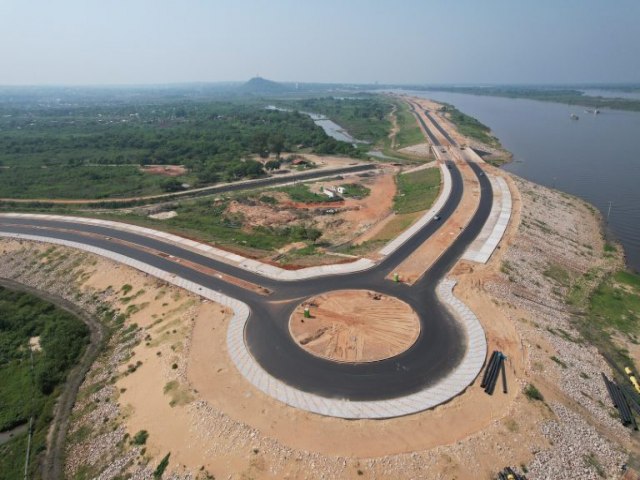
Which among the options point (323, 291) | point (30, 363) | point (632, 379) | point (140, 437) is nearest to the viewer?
point (140, 437)

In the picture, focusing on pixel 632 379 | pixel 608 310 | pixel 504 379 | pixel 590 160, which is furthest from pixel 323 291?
pixel 590 160

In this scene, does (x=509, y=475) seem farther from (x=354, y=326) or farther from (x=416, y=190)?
(x=416, y=190)

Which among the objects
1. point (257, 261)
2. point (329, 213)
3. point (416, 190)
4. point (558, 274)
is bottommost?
point (329, 213)

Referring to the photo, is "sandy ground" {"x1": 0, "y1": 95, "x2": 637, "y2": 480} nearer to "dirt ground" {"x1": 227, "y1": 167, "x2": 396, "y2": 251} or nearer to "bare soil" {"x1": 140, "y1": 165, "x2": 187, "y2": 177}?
"dirt ground" {"x1": 227, "y1": 167, "x2": 396, "y2": 251}

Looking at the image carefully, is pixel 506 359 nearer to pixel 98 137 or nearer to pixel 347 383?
pixel 347 383

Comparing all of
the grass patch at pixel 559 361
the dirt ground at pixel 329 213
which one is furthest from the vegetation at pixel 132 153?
the grass patch at pixel 559 361

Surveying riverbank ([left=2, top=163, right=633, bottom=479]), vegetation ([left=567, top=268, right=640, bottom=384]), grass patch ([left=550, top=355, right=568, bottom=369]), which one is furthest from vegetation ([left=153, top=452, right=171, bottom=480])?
vegetation ([left=567, top=268, right=640, bottom=384])
